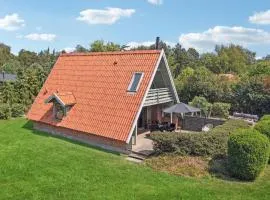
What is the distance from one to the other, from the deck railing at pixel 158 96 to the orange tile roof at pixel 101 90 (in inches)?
77.6

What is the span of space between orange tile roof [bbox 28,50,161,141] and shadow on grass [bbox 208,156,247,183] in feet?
16.5

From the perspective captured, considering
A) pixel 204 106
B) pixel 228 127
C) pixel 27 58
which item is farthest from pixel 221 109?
pixel 27 58

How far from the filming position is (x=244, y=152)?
14.3m

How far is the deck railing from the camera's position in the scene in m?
22.1

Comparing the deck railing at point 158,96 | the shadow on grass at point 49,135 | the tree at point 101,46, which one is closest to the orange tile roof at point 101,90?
the shadow on grass at point 49,135

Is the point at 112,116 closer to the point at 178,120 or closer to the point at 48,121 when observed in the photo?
the point at 48,121

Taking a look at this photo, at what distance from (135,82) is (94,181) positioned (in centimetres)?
839

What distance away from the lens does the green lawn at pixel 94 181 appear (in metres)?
13.0

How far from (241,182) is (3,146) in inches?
559

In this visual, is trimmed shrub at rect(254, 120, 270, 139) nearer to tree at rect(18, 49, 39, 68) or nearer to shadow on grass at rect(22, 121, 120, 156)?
shadow on grass at rect(22, 121, 120, 156)

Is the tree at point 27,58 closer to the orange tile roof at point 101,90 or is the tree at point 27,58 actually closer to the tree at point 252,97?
the orange tile roof at point 101,90

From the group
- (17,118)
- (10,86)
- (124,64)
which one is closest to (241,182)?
(124,64)

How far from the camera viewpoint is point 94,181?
562 inches

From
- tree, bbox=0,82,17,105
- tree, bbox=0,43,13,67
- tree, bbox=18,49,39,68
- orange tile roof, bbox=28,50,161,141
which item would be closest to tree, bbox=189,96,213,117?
orange tile roof, bbox=28,50,161,141
